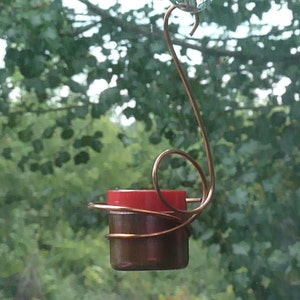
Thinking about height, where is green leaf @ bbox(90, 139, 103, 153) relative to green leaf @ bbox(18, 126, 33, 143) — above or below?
below

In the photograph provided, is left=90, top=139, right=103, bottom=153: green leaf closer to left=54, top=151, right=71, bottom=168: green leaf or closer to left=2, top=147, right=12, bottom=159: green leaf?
left=54, top=151, right=71, bottom=168: green leaf

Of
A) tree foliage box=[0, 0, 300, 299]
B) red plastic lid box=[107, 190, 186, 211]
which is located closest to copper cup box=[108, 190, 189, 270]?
red plastic lid box=[107, 190, 186, 211]

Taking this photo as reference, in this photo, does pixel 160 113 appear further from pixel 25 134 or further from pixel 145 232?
pixel 145 232

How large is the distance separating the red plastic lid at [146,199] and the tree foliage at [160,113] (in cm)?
37

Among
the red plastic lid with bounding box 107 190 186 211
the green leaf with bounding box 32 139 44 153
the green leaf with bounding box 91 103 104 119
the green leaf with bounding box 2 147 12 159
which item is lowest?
the red plastic lid with bounding box 107 190 186 211

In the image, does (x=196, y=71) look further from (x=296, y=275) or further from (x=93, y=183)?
(x=296, y=275)

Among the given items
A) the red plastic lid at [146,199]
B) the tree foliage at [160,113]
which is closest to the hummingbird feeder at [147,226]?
the red plastic lid at [146,199]

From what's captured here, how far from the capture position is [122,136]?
4.40 feet

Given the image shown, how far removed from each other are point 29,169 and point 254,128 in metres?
0.41

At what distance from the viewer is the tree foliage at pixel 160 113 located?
130cm

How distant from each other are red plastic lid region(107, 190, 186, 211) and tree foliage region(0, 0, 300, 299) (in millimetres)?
375

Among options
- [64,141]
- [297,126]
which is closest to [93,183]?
[64,141]

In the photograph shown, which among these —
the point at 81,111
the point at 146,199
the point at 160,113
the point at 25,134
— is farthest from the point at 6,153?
the point at 146,199

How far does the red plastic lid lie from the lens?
94 cm
